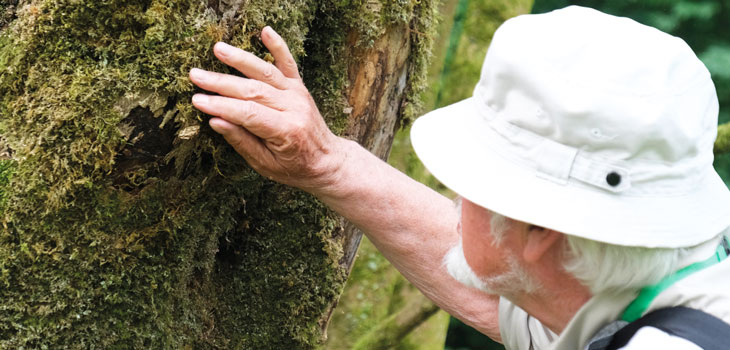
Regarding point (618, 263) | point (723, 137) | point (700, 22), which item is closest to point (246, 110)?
point (618, 263)

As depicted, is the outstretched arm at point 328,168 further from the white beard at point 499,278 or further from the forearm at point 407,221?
the white beard at point 499,278

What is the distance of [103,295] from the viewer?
1.47 meters

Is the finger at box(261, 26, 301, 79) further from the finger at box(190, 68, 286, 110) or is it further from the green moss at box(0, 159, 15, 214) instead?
the green moss at box(0, 159, 15, 214)

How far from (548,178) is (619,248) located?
0.63ft

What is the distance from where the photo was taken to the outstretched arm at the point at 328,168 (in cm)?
138

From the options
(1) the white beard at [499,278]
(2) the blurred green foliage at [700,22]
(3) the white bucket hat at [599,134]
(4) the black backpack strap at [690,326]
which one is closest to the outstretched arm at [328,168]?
(1) the white beard at [499,278]

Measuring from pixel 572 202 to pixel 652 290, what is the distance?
27 centimetres

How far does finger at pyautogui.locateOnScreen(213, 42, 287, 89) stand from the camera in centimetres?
136

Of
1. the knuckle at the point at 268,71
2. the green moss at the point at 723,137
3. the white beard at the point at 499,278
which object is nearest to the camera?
the white beard at the point at 499,278

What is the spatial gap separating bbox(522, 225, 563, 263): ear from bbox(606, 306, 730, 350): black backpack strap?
206mm

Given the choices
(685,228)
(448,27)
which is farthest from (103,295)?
(448,27)

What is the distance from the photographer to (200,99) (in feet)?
4.46

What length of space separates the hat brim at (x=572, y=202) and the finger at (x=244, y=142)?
43 centimetres

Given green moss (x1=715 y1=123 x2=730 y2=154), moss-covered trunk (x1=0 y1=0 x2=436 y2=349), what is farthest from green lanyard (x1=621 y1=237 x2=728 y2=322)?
green moss (x1=715 y1=123 x2=730 y2=154)
